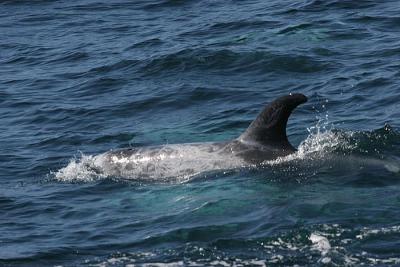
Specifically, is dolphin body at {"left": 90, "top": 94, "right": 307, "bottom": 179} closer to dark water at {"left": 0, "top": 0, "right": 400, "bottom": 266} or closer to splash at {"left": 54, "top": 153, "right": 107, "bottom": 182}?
splash at {"left": 54, "top": 153, "right": 107, "bottom": 182}

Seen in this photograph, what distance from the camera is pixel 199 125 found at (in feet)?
77.3

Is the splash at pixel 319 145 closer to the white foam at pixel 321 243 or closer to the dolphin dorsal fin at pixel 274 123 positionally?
the dolphin dorsal fin at pixel 274 123

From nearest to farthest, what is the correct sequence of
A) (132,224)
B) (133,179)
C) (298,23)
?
(132,224), (133,179), (298,23)

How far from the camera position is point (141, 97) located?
26.3 metres

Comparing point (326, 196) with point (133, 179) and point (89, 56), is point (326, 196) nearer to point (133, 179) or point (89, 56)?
point (133, 179)

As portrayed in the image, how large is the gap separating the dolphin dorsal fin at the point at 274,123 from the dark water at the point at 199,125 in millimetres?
498

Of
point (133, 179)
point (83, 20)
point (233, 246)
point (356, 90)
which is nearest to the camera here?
point (233, 246)

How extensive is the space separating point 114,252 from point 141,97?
10.5 meters

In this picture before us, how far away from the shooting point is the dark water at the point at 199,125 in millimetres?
16172

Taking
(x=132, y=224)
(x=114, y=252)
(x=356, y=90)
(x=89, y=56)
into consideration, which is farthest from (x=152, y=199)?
(x=89, y=56)

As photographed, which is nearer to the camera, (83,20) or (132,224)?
(132,224)

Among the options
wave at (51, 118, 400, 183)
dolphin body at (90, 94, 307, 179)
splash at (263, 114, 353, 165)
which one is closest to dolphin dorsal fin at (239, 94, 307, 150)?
dolphin body at (90, 94, 307, 179)

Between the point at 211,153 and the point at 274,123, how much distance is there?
1.61 meters

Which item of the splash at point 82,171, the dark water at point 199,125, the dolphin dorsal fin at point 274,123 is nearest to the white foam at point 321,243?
the dark water at point 199,125
